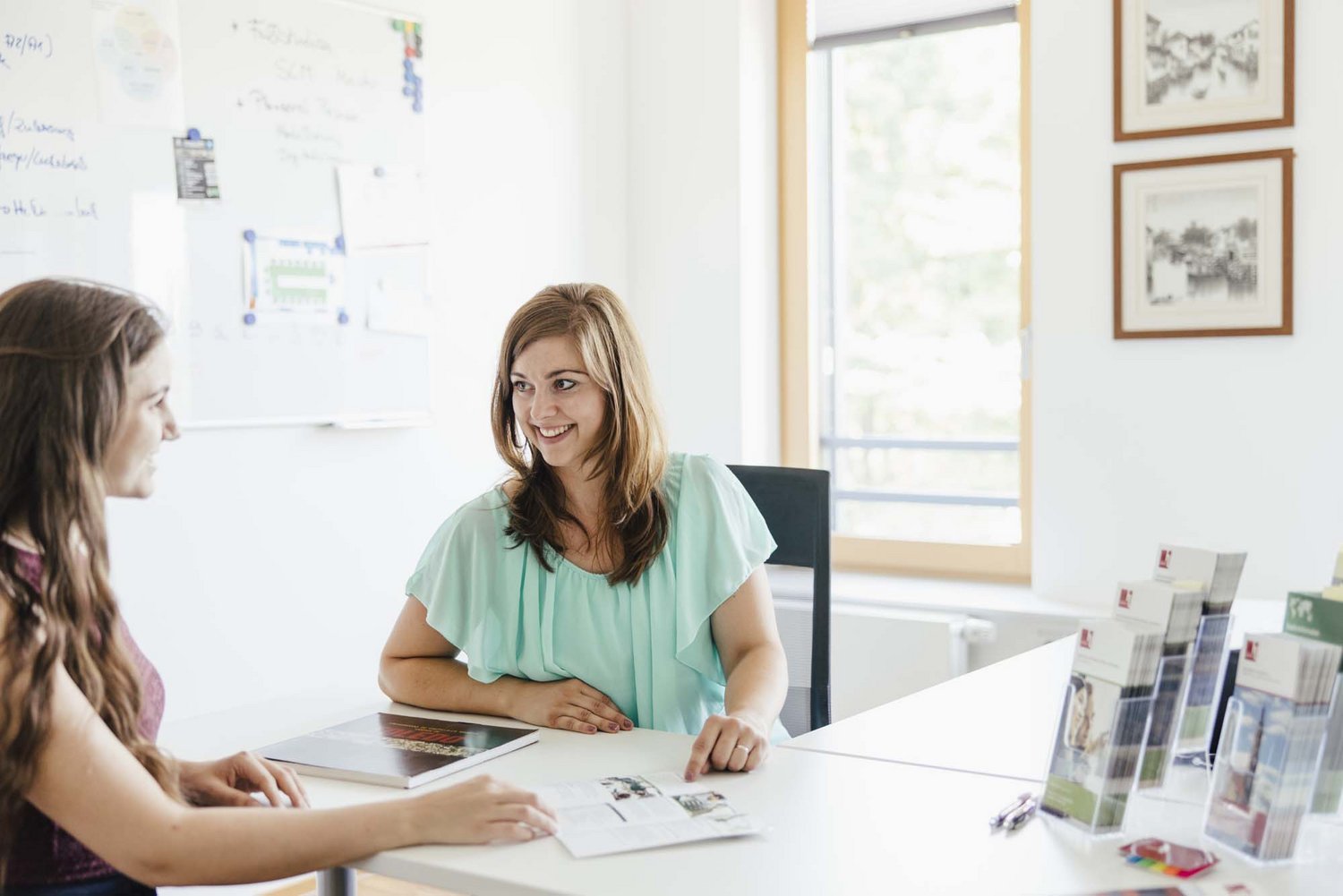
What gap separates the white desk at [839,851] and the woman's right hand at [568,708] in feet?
0.51

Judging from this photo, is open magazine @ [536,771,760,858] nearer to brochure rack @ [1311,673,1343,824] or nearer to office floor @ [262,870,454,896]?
brochure rack @ [1311,673,1343,824]

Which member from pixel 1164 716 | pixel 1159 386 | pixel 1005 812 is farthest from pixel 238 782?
pixel 1159 386

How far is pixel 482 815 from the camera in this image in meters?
1.36

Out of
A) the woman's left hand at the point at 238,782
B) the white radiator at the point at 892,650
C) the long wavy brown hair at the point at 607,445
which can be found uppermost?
the long wavy brown hair at the point at 607,445

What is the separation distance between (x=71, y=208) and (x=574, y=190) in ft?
5.28

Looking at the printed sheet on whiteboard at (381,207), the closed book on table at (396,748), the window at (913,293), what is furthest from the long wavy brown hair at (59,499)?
the window at (913,293)

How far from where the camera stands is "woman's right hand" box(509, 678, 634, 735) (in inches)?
71.5

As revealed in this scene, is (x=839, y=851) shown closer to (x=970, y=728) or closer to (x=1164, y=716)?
(x=1164, y=716)

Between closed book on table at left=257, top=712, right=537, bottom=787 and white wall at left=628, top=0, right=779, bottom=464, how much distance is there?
2199mm

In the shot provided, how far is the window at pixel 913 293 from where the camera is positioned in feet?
12.3

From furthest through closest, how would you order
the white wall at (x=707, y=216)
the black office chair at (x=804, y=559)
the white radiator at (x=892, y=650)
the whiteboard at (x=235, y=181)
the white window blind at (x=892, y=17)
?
the white wall at (x=707, y=216) < the white window blind at (x=892, y=17) < the white radiator at (x=892, y=650) < the whiteboard at (x=235, y=181) < the black office chair at (x=804, y=559)

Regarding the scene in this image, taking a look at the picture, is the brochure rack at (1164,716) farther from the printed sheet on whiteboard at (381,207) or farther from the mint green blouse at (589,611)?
the printed sheet on whiteboard at (381,207)

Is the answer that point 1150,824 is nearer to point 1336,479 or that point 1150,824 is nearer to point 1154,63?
point 1336,479

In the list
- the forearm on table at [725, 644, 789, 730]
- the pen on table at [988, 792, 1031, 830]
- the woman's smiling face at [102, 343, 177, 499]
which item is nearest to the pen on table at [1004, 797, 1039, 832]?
the pen on table at [988, 792, 1031, 830]
